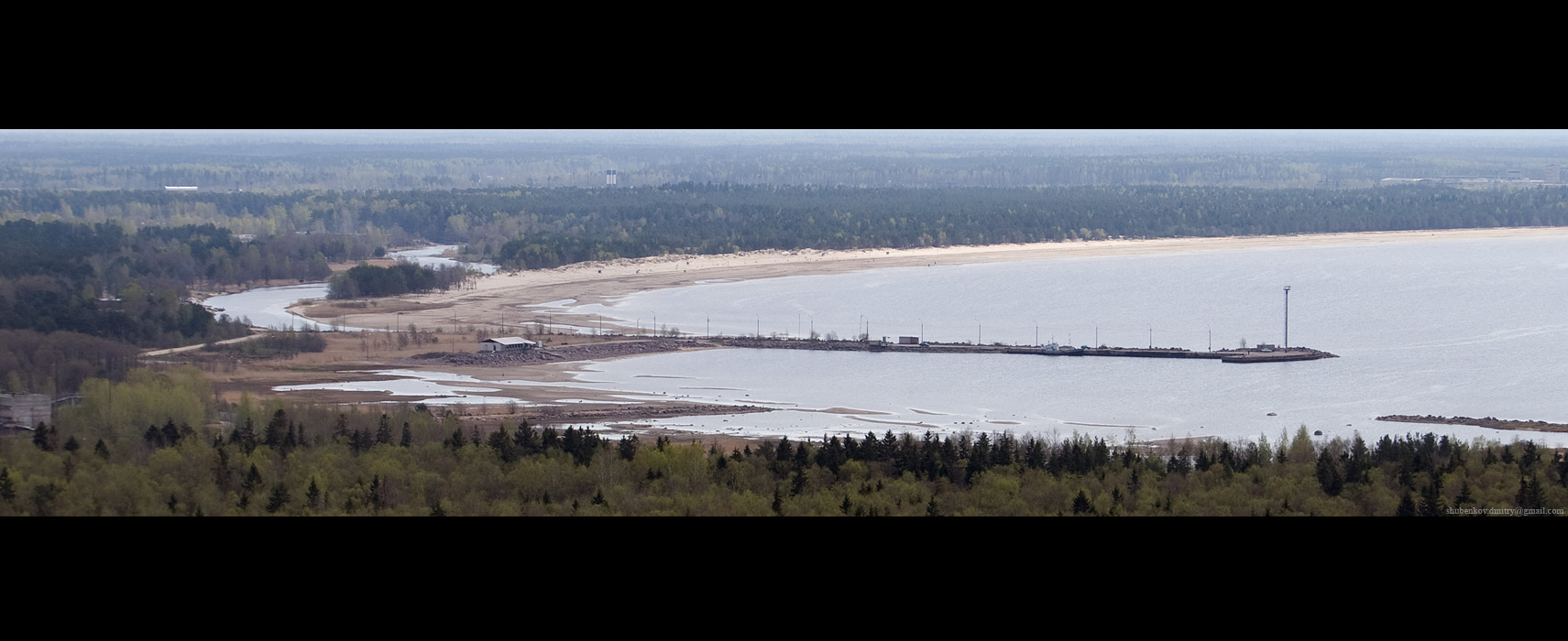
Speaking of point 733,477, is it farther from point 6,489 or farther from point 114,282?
point 114,282

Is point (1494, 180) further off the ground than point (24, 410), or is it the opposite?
point (1494, 180)

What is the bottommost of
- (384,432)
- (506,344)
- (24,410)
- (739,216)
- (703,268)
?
(384,432)

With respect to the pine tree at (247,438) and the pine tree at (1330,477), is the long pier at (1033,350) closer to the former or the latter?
the pine tree at (1330,477)

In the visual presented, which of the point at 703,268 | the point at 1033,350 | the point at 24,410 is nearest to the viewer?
the point at 24,410

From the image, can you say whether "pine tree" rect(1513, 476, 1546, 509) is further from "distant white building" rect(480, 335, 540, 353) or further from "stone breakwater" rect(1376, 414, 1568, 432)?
"distant white building" rect(480, 335, 540, 353)

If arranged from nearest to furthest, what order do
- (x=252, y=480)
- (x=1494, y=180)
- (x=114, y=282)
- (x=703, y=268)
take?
(x=252, y=480) < (x=114, y=282) < (x=703, y=268) < (x=1494, y=180)

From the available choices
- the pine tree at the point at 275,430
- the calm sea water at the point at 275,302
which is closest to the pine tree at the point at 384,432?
the pine tree at the point at 275,430

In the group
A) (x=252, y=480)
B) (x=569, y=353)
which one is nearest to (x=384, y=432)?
(x=252, y=480)

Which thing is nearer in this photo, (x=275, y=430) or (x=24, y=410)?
(x=275, y=430)
